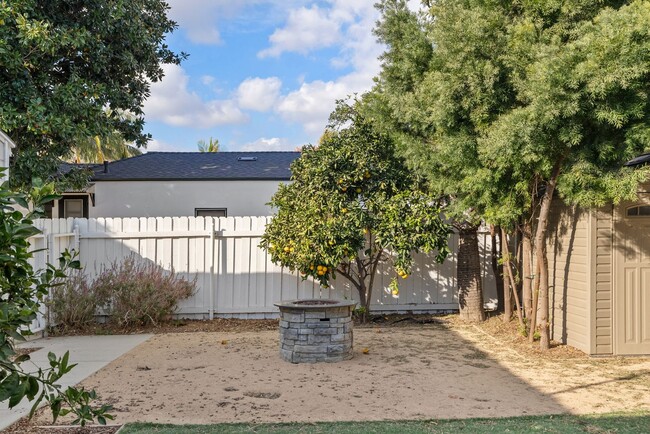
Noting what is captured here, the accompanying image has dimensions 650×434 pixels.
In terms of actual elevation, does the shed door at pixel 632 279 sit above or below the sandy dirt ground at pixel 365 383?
above

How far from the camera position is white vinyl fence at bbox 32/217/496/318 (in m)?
9.23

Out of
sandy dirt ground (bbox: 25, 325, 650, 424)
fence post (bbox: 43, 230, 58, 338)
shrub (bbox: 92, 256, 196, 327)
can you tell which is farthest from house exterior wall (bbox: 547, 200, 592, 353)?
fence post (bbox: 43, 230, 58, 338)

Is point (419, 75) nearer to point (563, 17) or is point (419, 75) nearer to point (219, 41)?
point (563, 17)

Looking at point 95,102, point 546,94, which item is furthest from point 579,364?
point 95,102

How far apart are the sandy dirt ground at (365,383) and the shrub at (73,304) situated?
5.07ft

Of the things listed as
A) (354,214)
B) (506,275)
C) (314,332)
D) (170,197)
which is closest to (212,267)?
(354,214)

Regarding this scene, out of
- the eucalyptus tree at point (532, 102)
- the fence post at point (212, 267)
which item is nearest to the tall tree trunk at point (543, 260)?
the eucalyptus tree at point (532, 102)

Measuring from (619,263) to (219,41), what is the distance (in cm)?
996

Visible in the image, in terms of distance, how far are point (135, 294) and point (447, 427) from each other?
588 centimetres

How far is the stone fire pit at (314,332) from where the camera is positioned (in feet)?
21.4

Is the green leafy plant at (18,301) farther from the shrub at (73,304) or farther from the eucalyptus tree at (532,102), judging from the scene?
the shrub at (73,304)

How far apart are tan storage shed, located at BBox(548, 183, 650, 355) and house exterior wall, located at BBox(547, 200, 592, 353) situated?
0.01 metres

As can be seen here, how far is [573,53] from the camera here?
17.8ft

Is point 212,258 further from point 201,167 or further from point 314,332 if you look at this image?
point 201,167
